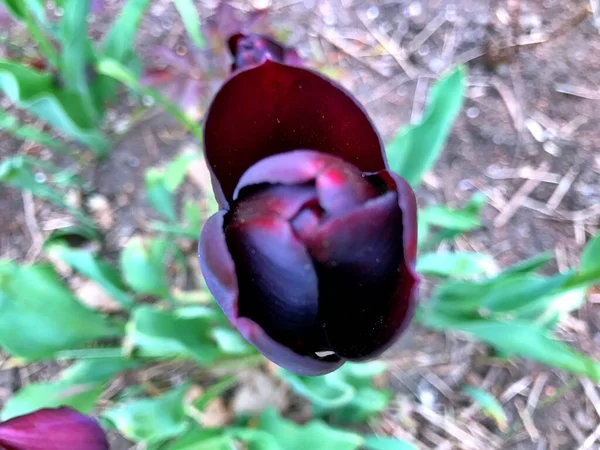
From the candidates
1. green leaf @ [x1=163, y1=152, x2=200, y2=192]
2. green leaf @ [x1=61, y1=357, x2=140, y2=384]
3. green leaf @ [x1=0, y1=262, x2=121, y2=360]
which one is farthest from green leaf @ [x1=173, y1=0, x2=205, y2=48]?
green leaf @ [x1=61, y1=357, x2=140, y2=384]

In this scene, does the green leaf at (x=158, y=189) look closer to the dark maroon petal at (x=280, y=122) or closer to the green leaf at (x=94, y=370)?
the green leaf at (x=94, y=370)

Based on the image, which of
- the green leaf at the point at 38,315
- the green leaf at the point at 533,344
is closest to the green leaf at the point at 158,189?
the green leaf at the point at 38,315

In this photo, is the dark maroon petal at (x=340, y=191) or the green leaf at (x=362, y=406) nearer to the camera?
the dark maroon petal at (x=340, y=191)

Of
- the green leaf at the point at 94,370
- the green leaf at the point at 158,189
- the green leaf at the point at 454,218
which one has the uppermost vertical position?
the green leaf at the point at 158,189

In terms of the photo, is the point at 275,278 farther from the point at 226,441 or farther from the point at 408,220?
the point at 226,441

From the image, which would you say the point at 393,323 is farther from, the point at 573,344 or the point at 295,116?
the point at 573,344

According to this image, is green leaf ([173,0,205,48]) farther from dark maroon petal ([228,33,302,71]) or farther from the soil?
the soil

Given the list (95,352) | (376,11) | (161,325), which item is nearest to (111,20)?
(376,11)
